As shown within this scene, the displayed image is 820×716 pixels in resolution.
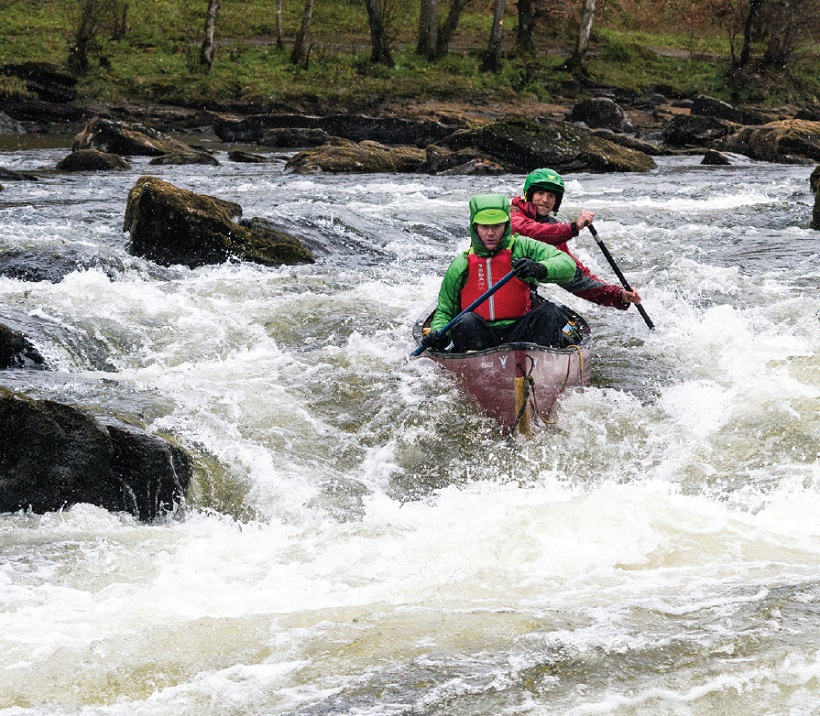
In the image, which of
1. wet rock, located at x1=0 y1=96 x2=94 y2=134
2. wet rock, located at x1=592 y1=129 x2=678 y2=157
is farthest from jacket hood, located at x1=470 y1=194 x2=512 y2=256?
wet rock, located at x1=0 y1=96 x2=94 y2=134

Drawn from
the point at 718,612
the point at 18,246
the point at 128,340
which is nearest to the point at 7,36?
the point at 18,246

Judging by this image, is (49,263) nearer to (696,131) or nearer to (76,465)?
(76,465)

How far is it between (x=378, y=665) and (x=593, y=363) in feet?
17.5

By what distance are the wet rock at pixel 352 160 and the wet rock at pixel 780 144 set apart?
325 inches

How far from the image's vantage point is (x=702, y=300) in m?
11.2

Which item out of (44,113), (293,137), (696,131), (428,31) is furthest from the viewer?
(428,31)

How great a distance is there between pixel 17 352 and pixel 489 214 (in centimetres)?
371

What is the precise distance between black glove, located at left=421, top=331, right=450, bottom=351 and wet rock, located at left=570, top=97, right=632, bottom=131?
2426 cm

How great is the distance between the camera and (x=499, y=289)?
25.2 feet

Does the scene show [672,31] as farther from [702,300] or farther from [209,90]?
[702,300]

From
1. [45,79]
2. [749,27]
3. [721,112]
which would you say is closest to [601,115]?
[721,112]

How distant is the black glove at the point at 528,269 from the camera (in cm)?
723

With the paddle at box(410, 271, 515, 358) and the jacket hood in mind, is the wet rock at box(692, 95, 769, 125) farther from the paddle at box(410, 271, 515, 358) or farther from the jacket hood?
the paddle at box(410, 271, 515, 358)

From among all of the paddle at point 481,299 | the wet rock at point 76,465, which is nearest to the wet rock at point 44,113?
the paddle at point 481,299
